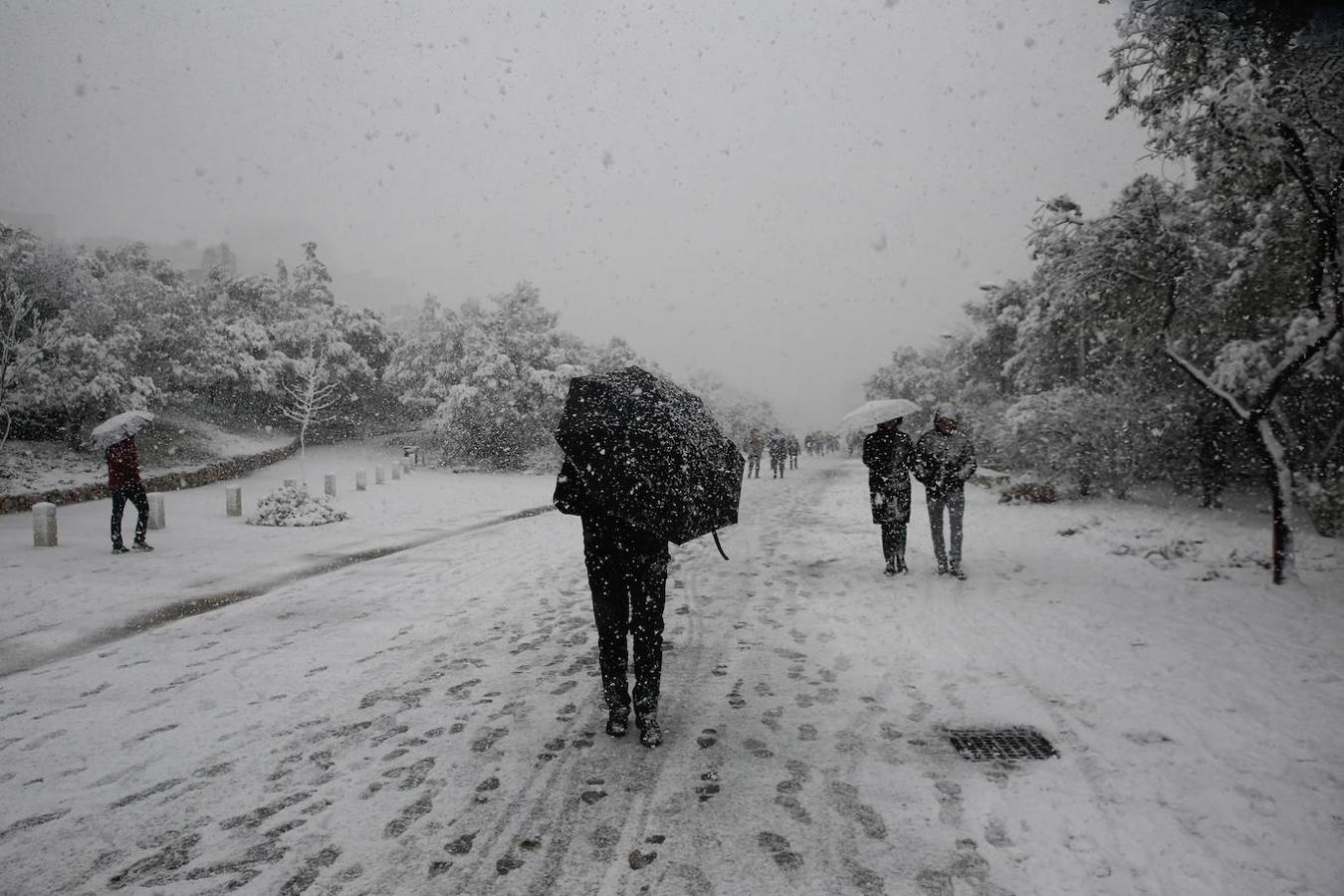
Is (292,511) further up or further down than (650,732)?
further up

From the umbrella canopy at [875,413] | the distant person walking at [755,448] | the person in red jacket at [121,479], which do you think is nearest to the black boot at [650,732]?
the umbrella canopy at [875,413]

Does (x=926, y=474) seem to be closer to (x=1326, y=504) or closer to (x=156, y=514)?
(x=1326, y=504)

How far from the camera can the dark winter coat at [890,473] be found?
751cm


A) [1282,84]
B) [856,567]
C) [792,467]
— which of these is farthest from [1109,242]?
[792,467]

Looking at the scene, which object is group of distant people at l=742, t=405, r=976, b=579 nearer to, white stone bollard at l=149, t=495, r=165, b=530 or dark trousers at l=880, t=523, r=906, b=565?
dark trousers at l=880, t=523, r=906, b=565

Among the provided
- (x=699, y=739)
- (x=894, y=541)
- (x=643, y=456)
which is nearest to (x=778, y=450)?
(x=894, y=541)

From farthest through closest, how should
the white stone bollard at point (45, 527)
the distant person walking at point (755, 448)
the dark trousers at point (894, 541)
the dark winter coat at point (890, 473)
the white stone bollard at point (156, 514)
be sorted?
the distant person walking at point (755, 448), the white stone bollard at point (156, 514), the white stone bollard at point (45, 527), the dark trousers at point (894, 541), the dark winter coat at point (890, 473)

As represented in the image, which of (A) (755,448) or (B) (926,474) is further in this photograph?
(A) (755,448)

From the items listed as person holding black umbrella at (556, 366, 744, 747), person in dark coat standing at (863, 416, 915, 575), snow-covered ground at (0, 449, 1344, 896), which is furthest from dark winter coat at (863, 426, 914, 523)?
person holding black umbrella at (556, 366, 744, 747)

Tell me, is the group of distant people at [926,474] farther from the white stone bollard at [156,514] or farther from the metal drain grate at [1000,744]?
the white stone bollard at [156,514]

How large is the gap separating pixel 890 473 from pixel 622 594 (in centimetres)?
481

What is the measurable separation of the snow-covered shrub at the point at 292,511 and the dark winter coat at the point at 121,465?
341cm

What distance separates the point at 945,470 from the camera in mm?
7402

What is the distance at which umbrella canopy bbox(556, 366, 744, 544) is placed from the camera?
3.41 metres
